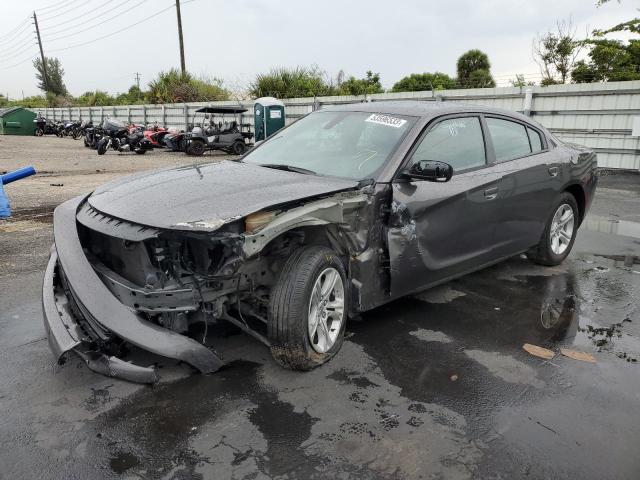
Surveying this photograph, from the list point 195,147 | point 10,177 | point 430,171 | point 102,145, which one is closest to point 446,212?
point 430,171

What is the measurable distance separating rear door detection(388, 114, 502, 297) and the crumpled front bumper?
1.49 metres

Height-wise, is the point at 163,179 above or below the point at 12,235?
above

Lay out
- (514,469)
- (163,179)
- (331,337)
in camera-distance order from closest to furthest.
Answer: (514,469), (331,337), (163,179)

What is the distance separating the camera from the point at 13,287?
464 cm

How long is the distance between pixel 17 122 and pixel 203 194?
39.4 metres

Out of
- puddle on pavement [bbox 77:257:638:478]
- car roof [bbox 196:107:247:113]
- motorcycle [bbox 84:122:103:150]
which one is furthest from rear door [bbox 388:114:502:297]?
motorcycle [bbox 84:122:103:150]

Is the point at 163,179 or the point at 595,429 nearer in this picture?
the point at 595,429

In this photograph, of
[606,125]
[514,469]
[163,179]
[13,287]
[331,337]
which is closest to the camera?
[514,469]

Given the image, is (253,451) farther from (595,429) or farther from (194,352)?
(595,429)

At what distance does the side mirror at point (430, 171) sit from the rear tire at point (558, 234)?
2.05 metres

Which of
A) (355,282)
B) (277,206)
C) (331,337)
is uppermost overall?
(277,206)

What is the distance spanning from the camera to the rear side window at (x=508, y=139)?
14.8 feet

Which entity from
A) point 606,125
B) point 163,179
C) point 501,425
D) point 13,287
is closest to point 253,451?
point 501,425

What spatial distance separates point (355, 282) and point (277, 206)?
2.81 ft
